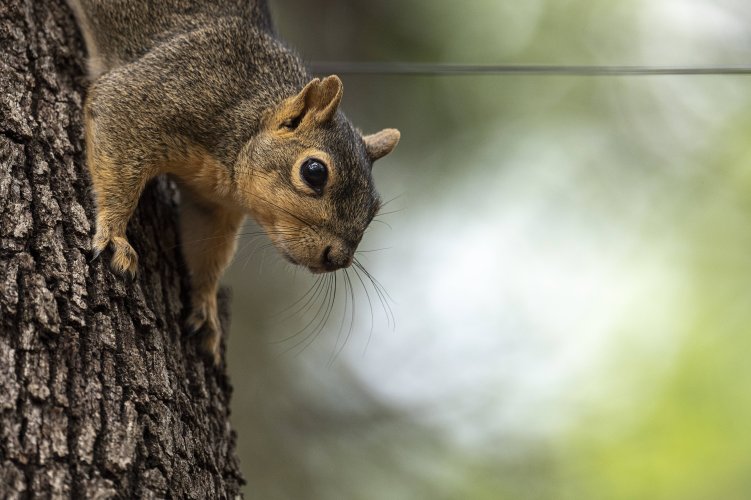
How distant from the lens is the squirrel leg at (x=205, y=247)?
354cm

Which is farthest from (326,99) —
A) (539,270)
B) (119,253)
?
(539,270)

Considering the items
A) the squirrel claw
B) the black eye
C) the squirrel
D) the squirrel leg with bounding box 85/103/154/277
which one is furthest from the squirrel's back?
the squirrel claw

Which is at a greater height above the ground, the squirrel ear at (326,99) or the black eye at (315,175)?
the squirrel ear at (326,99)

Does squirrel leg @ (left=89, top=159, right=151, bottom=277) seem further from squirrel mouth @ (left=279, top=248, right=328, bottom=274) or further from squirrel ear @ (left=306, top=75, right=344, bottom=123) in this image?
squirrel ear @ (left=306, top=75, right=344, bottom=123)

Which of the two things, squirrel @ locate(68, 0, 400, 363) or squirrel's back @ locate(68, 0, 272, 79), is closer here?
squirrel @ locate(68, 0, 400, 363)

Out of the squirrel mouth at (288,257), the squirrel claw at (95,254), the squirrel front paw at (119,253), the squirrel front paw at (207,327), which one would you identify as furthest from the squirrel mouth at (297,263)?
the squirrel claw at (95,254)

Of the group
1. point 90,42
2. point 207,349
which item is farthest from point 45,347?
point 90,42

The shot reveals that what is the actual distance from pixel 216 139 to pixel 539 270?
18.7 ft

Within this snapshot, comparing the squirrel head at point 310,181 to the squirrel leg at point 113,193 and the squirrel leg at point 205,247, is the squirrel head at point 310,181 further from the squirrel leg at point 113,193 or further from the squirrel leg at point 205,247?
the squirrel leg at point 113,193

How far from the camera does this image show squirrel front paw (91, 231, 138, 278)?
282cm

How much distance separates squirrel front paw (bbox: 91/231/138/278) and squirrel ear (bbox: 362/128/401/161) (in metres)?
1.34

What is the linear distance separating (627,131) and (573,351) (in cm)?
244

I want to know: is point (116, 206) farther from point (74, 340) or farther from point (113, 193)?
point (74, 340)

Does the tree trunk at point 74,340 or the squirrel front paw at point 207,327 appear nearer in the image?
the tree trunk at point 74,340
